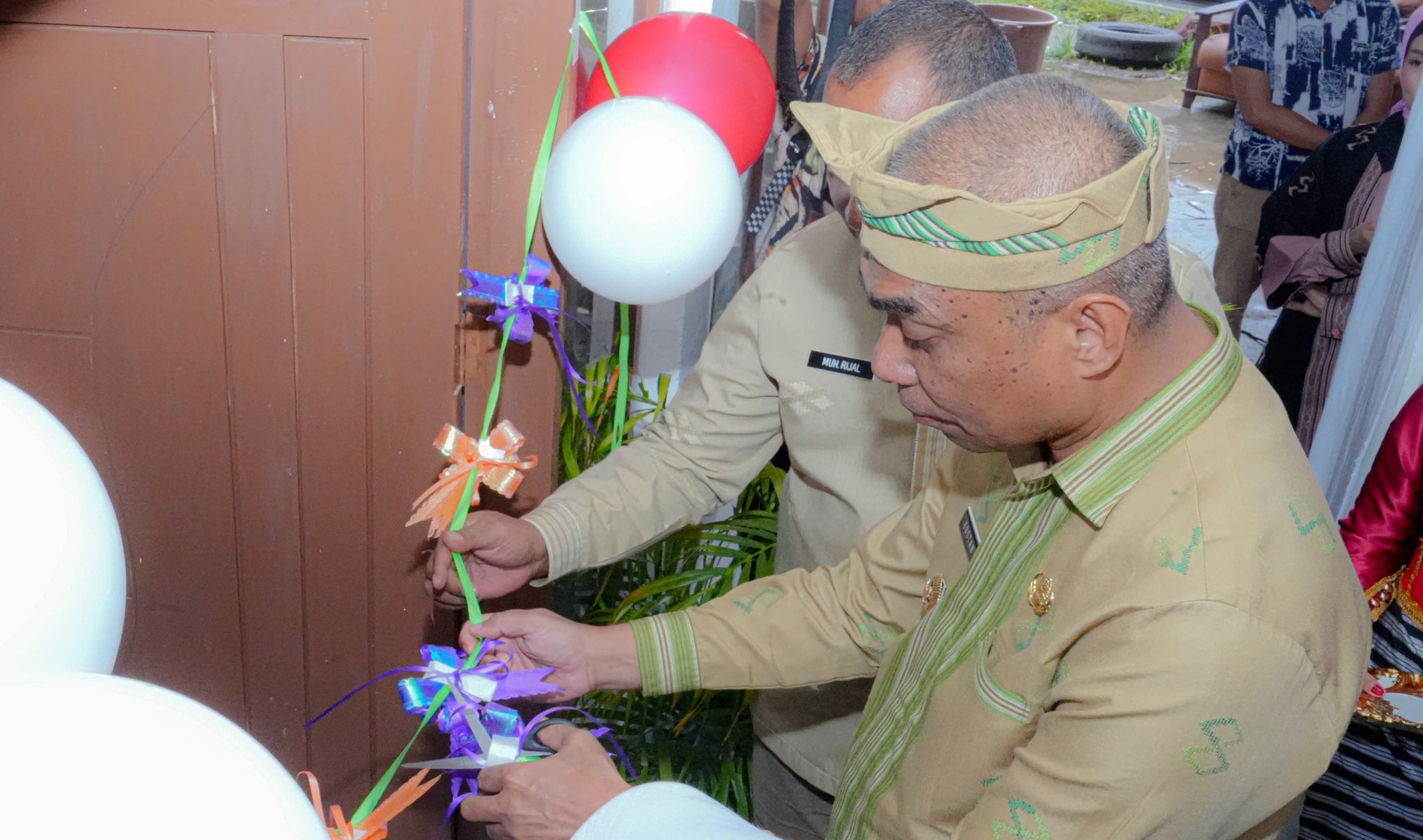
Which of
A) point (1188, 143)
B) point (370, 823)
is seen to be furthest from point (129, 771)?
point (1188, 143)

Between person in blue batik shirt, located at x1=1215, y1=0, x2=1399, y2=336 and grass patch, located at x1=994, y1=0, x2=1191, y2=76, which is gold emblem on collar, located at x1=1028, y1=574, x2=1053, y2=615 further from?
grass patch, located at x1=994, y1=0, x2=1191, y2=76

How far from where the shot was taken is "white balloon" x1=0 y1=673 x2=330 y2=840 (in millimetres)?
631

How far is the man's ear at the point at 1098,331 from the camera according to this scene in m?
1.04

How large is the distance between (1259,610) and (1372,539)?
1.49m

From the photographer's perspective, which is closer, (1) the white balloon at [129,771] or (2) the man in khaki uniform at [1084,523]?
(1) the white balloon at [129,771]

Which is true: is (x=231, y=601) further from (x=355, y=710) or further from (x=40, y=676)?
(x=40, y=676)

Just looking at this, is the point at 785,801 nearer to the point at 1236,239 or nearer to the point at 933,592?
the point at 933,592

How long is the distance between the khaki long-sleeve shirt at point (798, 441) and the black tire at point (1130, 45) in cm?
1258

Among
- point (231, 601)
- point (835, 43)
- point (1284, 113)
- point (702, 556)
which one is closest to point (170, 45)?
point (231, 601)

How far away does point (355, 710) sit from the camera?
2.05m

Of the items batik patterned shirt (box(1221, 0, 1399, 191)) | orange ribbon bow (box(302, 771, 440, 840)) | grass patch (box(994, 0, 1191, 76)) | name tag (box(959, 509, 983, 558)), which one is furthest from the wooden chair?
orange ribbon bow (box(302, 771, 440, 840))

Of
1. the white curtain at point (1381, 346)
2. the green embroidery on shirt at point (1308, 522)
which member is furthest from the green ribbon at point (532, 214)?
the white curtain at point (1381, 346)

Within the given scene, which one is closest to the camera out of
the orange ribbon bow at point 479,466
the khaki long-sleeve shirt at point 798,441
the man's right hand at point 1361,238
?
the orange ribbon bow at point 479,466

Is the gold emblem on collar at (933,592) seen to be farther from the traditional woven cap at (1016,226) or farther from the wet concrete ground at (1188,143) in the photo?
the wet concrete ground at (1188,143)
